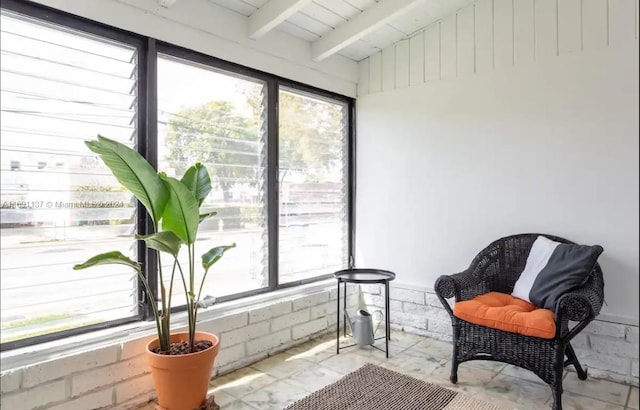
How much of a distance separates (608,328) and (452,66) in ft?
7.12

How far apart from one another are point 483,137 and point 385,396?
2016 mm

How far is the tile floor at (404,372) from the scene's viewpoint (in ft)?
7.77

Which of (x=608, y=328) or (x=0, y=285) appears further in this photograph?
(x=608, y=328)

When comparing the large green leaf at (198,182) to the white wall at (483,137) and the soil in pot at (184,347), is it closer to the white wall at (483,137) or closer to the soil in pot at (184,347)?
the soil in pot at (184,347)

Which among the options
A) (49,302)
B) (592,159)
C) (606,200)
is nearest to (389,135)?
(592,159)

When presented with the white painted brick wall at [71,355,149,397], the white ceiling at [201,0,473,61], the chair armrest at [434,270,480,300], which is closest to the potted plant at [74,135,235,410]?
the white painted brick wall at [71,355,149,397]

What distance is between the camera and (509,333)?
235cm

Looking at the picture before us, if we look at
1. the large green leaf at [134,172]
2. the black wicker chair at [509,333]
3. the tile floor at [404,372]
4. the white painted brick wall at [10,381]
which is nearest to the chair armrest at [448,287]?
the black wicker chair at [509,333]

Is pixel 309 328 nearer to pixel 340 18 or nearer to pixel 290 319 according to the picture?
pixel 290 319

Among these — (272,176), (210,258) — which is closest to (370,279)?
(272,176)

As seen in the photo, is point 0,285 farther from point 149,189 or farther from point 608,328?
point 608,328

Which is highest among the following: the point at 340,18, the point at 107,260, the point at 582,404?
the point at 340,18

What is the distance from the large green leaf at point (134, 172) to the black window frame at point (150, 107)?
44cm

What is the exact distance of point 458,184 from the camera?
3.32m
